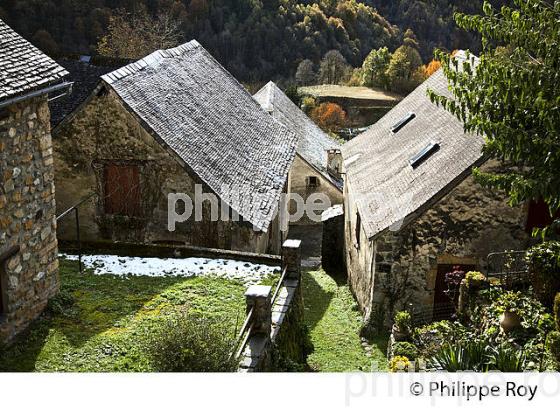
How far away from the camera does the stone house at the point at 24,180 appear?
32.9 ft

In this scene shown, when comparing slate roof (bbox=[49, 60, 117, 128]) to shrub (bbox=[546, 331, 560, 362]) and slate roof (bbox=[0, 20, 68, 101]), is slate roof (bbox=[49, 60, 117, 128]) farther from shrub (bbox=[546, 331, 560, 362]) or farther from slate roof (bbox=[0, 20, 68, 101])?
shrub (bbox=[546, 331, 560, 362])

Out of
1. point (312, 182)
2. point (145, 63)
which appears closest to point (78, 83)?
point (145, 63)

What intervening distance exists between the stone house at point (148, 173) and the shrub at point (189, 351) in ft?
20.6

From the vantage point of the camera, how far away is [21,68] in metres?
10.2

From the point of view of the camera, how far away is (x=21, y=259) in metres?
10.8

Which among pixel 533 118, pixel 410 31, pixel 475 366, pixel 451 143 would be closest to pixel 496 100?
pixel 533 118

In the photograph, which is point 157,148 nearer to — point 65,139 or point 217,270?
point 65,139

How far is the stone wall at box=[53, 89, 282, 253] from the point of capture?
1612 centimetres

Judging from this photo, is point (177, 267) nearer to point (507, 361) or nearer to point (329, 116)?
point (507, 361)

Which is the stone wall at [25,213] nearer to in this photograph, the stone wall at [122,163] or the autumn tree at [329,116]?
the stone wall at [122,163]

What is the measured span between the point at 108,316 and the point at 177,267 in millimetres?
2583

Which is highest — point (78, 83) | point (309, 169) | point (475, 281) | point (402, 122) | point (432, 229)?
point (78, 83)

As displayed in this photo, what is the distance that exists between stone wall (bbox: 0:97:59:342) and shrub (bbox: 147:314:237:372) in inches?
114

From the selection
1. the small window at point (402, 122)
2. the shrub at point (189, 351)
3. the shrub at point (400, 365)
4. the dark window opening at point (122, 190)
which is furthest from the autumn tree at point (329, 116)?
the shrub at point (189, 351)
